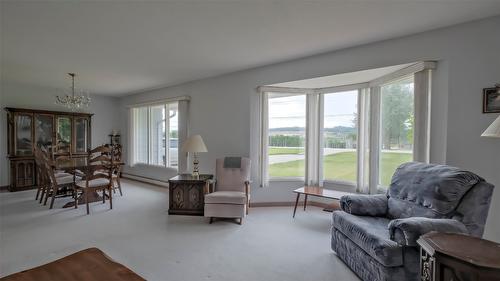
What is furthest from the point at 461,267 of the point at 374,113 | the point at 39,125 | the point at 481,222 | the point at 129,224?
the point at 39,125

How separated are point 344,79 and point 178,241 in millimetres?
3256

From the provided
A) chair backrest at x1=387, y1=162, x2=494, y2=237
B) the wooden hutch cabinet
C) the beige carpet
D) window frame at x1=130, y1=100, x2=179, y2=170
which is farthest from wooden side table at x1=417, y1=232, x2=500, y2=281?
the wooden hutch cabinet

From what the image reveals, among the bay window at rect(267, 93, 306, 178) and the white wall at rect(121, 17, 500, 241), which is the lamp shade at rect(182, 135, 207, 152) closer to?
the bay window at rect(267, 93, 306, 178)

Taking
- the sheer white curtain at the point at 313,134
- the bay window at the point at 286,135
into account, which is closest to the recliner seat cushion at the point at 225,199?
the bay window at the point at 286,135

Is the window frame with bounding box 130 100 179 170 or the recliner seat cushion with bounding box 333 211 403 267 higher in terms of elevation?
the window frame with bounding box 130 100 179 170

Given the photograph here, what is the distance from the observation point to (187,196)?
374 centimetres

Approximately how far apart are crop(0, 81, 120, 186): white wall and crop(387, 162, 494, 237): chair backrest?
7.17 m

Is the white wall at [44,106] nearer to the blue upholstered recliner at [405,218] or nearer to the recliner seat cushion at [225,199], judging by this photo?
the recliner seat cushion at [225,199]

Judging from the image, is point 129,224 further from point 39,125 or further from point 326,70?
point 39,125

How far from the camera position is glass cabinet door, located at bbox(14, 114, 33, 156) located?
5168 millimetres

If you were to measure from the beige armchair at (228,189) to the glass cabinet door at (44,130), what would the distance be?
14.6ft

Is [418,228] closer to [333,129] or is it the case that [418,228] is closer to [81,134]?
[333,129]

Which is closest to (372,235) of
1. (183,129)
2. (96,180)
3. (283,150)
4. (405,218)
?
(405,218)

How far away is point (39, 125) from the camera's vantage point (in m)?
5.44
